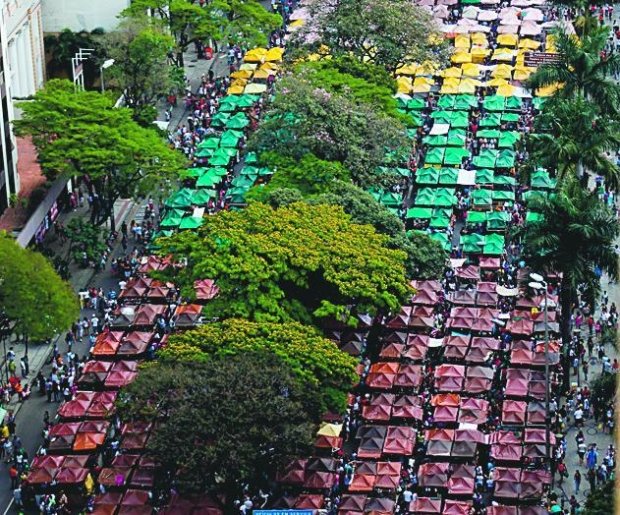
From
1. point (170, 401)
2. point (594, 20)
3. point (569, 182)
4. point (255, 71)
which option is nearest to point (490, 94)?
point (594, 20)

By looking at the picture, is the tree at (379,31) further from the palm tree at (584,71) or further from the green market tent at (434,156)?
the palm tree at (584,71)

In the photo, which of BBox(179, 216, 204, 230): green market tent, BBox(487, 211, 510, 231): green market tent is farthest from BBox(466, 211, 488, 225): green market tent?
BBox(179, 216, 204, 230): green market tent

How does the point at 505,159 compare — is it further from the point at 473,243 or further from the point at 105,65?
the point at 105,65

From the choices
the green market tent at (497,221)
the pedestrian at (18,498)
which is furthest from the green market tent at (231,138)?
the pedestrian at (18,498)

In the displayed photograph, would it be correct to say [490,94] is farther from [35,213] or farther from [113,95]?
[35,213]

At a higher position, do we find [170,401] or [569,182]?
[569,182]

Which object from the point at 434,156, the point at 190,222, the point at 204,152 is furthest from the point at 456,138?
the point at 190,222

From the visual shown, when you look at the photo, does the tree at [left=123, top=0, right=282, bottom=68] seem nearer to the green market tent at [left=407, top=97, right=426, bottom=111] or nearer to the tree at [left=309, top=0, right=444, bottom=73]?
the tree at [left=309, top=0, right=444, bottom=73]
